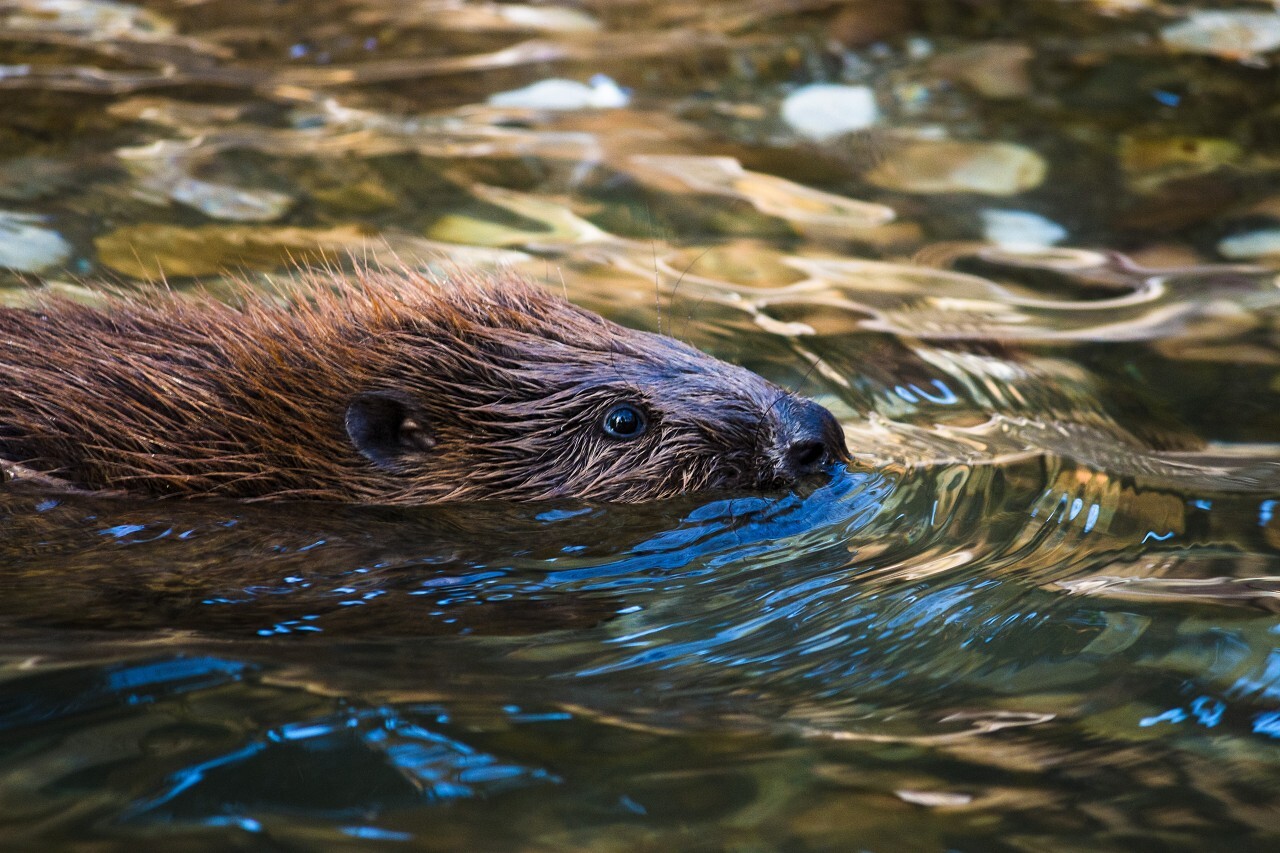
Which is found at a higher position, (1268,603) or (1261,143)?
(1261,143)

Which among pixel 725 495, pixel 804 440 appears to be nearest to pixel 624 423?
pixel 725 495

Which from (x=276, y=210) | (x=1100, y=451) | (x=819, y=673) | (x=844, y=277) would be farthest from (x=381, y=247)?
(x=819, y=673)

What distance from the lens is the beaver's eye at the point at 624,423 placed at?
15.9 feet

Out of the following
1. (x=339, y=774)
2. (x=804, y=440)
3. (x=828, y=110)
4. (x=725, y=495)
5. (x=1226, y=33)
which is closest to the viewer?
(x=339, y=774)

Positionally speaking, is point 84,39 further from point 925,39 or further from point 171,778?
point 171,778

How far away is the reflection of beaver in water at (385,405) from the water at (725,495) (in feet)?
0.45

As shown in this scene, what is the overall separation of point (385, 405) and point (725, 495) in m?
1.15

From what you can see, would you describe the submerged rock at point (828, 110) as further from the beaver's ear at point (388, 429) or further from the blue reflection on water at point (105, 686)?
the blue reflection on water at point (105, 686)

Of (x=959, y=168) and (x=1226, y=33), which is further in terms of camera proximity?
(x=1226, y=33)

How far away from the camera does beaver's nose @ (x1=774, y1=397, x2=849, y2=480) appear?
4691mm

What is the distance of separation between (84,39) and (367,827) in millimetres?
8009

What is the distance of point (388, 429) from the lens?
4.77m

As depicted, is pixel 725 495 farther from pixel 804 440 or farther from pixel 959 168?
pixel 959 168

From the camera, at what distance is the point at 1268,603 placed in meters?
3.76
